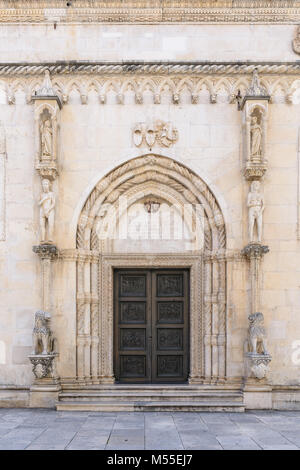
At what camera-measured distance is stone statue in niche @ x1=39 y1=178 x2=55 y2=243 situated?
10.2 meters

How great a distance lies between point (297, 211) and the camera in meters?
10.5

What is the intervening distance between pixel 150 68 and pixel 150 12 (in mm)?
1136

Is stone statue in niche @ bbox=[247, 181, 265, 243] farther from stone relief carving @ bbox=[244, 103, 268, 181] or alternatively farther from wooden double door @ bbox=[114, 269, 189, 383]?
wooden double door @ bbox=[114, 269, 189, 383]

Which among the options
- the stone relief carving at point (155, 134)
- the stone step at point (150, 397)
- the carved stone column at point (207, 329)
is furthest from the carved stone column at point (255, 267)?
the stone relief carving at point (155, 134)

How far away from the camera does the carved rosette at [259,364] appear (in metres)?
9.78

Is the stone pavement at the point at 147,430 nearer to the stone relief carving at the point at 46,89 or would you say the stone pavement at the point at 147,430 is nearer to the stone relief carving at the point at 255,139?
the stone relief carving at the point at 255,139

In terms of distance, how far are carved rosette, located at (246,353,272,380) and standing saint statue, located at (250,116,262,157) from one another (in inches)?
146

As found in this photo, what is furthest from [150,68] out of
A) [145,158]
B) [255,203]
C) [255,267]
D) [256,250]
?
[255,267]

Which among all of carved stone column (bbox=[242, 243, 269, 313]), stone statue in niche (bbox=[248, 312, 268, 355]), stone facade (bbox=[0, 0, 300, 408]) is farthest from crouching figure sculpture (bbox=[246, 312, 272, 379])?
stone facade (bbox=[0, 0, 300, 408])

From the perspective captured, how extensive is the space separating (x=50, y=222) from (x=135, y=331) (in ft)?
9.03

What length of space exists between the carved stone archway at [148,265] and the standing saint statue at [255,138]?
1162 mm

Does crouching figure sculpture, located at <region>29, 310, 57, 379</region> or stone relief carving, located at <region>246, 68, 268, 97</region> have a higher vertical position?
stone relief carving, located at <region>246, 68, 268, 97</region>
